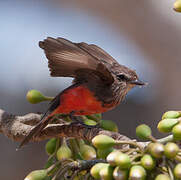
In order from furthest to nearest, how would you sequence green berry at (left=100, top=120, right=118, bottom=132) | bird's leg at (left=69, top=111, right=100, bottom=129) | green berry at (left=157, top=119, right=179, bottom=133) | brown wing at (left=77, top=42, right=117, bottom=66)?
brown wing at (left=77, top=42, right=117, bottom=66)
green berry at (left=100, top=120, right=118, bottom=132)
bird's leg at (left=69, top=111, right=100, bottom=129)
green berry at (left=157, top=119, right=179, bottom=133)

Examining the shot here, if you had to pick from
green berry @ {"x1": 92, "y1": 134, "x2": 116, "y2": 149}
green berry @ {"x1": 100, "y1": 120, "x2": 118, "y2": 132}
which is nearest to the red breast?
green berry @ {"x1": 100, "y1": 120, "x2": 118, "y2": 132}

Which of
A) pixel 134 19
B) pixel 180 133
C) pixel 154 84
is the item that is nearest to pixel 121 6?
pixel 134 19

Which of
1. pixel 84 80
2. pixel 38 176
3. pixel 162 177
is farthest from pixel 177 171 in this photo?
pixel 84 80

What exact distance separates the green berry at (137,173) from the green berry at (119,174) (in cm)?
3

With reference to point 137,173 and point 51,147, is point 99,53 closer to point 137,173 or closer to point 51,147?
point 51,147

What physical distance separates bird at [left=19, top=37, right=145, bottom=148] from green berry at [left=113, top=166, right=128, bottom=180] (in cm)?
102

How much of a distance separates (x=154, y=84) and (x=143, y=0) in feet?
4.56

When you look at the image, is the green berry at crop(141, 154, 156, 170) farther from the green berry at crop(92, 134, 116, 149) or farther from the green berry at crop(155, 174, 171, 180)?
the green berry at crop(92, 134, 116, 149)

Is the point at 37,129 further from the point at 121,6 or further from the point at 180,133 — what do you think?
the point at 121,6

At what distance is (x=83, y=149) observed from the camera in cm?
217

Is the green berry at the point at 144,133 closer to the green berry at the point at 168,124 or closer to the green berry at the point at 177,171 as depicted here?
the green berry at the point at 168,124

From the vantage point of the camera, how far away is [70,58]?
2.51 metres

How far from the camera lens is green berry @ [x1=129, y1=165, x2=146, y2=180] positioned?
4.44 ft

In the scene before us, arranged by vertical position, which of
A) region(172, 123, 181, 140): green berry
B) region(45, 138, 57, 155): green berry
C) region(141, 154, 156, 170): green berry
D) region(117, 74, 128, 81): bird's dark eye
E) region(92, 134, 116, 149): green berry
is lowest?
region(45, 138, 57, 155): green berry
